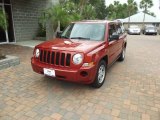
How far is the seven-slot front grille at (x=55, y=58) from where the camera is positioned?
4.10m

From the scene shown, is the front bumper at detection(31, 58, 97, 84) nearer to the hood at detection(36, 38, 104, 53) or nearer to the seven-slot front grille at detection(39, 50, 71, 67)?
the seven-slot front grille at detection(39, 50, 71, 67)

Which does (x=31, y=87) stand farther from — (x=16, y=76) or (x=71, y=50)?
(x=71, y=50)

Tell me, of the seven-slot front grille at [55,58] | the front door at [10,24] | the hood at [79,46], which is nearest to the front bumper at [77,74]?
the seven-slot front grille at [55,58]

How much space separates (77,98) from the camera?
419 centimetres

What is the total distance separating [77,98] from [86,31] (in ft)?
6.88

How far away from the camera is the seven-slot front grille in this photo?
161 inches

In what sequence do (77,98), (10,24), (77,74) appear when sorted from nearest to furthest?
(77,74) < (77,98) < (10,24)

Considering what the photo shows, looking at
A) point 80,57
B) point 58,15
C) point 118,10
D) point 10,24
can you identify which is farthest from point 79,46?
point 118,10

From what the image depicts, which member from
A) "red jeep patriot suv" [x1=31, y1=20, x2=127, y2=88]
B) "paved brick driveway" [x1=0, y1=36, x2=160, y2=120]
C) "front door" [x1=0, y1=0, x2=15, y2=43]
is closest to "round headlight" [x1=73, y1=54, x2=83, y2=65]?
"red jeep patriot suv" [x1=31, y1=20, x2=127, y2=88]

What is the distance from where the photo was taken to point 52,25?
40.4 feet

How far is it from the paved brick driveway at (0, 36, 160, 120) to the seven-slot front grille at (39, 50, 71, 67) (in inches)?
30.3

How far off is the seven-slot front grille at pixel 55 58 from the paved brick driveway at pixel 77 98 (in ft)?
2.52

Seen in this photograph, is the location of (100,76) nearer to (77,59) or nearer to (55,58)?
(77,59)

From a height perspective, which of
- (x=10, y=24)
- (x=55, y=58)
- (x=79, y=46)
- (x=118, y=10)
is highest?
(x=118, y=10)
